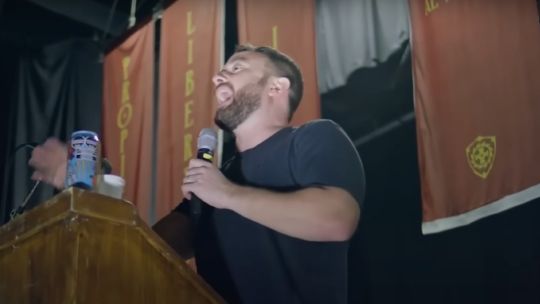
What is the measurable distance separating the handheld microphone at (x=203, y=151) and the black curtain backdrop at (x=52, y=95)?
80.9 inches

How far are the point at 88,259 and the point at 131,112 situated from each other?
7.56 ft

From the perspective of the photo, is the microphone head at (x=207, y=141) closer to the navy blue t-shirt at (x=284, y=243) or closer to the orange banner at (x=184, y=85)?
the navy blue t-shirt at (x=284, y=243)

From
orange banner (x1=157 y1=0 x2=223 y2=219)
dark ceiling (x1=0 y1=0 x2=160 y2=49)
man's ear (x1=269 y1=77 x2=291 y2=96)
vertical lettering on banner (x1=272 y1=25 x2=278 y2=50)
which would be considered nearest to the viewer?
man's ear (x1=269 y1=77 x2=291 y2=96)

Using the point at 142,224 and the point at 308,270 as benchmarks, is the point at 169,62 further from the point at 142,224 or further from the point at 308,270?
the point at 142,224

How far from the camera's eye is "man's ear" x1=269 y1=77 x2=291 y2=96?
1.84 meters

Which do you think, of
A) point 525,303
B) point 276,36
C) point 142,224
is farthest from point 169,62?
point 142,224

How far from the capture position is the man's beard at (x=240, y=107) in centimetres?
178

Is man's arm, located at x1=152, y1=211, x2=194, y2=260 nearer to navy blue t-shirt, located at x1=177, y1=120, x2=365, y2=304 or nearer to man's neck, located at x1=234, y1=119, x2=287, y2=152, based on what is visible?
navy blue t-shirt, located at x1=177, y1=120, x2=365, y2=304

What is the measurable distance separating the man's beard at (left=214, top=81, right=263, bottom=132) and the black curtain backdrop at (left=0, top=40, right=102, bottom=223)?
6.43 ft

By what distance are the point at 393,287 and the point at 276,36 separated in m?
1.19

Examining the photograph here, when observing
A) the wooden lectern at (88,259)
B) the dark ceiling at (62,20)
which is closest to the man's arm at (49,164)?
the wooden lectern at (88,259)

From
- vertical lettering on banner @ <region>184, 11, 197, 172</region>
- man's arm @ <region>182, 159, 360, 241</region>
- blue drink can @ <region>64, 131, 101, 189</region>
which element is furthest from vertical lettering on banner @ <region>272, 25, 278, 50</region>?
blue drink can @ <region>64, 131, 101, 189</region>

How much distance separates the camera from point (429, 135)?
2316 millimetres

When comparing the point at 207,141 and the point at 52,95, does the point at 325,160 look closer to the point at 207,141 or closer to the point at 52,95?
the point at 207,141
